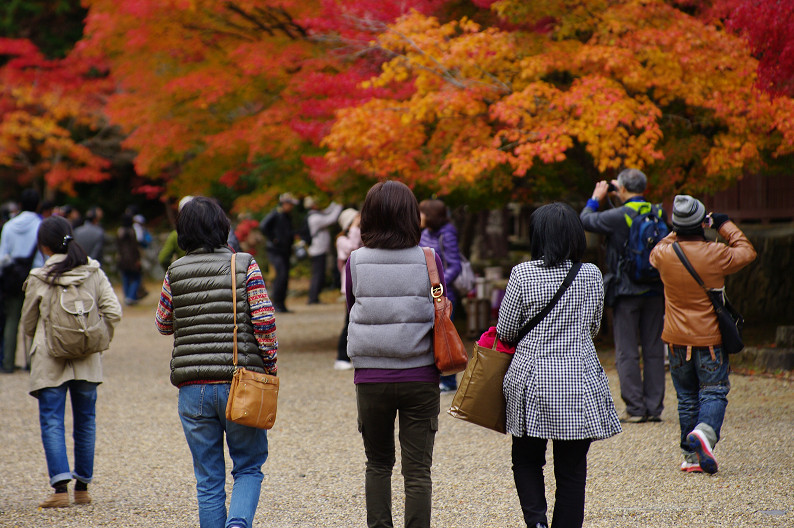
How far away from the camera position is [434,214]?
7.34 m

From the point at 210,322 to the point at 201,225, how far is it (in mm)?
413

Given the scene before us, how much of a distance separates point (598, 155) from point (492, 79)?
1330 mm

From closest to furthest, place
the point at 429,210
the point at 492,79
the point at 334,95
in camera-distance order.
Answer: the point at 429,210 < the point at 492,79 < the point at 334,95

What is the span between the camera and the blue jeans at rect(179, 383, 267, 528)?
349 cm

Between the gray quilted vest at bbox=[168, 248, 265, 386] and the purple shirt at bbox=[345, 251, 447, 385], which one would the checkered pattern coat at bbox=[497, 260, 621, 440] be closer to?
the purple shirt at bbox=[345, 251, 447, 385]

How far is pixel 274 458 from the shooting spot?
5781 millimetres

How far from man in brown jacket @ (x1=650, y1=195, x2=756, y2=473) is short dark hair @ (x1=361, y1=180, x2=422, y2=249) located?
2.12m

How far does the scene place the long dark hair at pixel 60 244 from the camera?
4.71m

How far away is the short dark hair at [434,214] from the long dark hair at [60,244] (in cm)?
330

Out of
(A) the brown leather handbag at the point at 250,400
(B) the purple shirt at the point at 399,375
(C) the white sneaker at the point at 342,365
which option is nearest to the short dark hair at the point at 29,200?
(C) the white sneaker at the point at 342,365

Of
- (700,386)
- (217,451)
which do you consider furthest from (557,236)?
(700,386)

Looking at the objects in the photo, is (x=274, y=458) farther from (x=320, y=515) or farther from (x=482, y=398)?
(x=482, y=398)

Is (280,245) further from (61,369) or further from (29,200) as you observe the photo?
(61,369)

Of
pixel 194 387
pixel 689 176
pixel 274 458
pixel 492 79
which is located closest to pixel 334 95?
pixel 492 79
